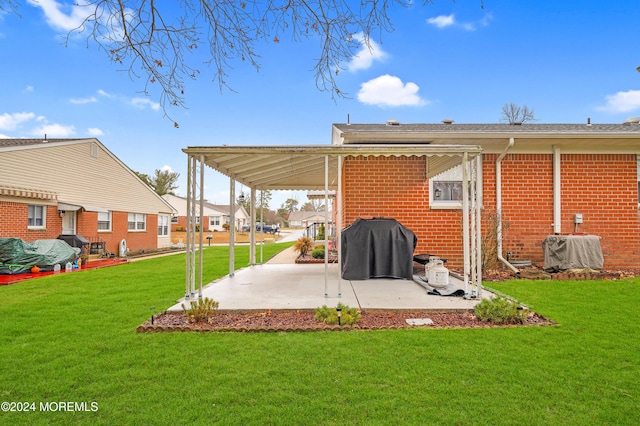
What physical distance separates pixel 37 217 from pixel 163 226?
10.7m

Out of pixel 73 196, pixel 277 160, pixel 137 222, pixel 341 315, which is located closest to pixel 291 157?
pixel 277 160

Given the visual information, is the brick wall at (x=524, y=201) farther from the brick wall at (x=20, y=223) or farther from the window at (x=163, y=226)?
the window at (x=163, y=226)

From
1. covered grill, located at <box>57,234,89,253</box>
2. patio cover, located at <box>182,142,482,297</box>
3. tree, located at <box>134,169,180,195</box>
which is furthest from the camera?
tree, located at <box>134,169,180,195</box>

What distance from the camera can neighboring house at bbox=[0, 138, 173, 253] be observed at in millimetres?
13633

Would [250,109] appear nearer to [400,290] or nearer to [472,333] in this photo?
[400,290]

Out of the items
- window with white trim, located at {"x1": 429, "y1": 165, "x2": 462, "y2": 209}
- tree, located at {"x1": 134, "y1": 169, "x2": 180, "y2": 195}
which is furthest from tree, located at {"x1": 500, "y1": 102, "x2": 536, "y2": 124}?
tree, located at {"x1": 134, "y1": 169, "x2": 180, "y2": 195}

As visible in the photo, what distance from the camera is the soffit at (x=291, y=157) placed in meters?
5.44

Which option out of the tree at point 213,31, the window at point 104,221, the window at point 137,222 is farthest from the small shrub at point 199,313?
the window at point 137,222

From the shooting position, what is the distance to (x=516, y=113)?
1011 inches

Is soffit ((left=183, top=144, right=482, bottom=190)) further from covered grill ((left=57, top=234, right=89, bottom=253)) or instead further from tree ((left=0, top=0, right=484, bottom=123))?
covered grill ((left=57, top=234, right=89, bottom=253))

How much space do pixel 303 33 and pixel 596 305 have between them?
5925mm

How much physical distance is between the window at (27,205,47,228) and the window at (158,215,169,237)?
385 inches

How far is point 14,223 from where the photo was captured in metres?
13.2

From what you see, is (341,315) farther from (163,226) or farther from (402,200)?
(163,226)
